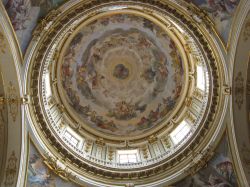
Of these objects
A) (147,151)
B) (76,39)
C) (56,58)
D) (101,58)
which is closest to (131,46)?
(101,58)

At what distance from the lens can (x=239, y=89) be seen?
55.2 ft

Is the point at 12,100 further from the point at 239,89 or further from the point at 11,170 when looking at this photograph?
the point at 239,89

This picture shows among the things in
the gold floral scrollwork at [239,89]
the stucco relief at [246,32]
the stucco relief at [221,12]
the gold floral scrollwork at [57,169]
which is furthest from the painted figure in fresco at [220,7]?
the gold floral scrollwork at [57,169]

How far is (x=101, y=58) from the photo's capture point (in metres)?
27.5

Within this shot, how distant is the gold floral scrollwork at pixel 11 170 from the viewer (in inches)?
631

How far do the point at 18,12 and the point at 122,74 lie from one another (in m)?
13.2

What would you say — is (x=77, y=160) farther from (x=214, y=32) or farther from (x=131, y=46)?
(x=131, y=46)

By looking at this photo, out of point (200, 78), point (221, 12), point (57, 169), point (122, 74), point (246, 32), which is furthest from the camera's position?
point (122, 74)

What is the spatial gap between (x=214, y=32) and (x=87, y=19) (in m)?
9.28

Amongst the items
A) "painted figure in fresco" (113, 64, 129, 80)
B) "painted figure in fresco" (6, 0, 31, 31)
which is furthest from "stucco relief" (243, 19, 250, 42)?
"painted figure in fresco" (113, 64, 129, 80)

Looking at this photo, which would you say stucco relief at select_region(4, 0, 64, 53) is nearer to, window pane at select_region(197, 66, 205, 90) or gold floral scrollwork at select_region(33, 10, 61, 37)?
gold floral scrollwork at select_region(33, 10, 61, 37)

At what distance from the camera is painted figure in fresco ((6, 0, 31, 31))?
15422 millimetres

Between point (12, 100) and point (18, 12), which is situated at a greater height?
point (18, 12)

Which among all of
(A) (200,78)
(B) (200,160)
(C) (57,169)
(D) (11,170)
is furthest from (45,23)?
(A) (200,78)
